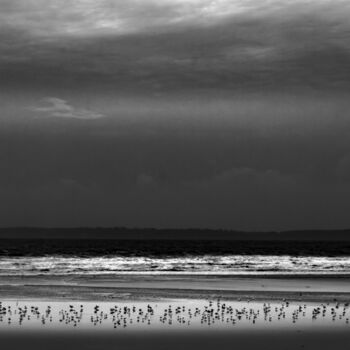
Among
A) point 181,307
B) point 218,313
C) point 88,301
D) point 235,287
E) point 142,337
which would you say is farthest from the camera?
point 235,287

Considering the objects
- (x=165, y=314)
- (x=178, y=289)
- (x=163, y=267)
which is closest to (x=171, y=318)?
(x=165, y=314)

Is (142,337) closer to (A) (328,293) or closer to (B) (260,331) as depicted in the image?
(B) (260,331)

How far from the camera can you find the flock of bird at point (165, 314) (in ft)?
88.4

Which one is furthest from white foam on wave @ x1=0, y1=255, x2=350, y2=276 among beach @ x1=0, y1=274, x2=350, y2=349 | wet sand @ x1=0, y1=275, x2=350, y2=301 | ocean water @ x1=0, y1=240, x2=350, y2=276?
beach @ x1=0, y1=274, x2=350, y2=349

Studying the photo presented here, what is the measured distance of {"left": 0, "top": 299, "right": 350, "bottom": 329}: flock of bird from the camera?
26.9m

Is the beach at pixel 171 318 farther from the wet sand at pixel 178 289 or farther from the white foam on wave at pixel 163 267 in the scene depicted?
the white foam on wave at pixel 163 267

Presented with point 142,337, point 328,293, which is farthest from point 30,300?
point 328,293

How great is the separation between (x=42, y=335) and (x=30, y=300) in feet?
36.3

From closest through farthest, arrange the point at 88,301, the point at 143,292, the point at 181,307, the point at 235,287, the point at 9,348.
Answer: the point at 9,348
the point at 181,307
the point at 88,301
the point at 143,292
the point at 235,287

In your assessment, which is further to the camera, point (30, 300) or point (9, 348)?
point (30, 300)

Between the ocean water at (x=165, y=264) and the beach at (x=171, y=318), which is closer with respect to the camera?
the beach at (x=171, y=318)

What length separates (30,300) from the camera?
34.7 meters

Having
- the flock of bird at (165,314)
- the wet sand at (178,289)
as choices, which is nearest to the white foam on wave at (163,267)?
the wet sand at (178,289)

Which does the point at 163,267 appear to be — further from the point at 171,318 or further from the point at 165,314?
the point at 171,318
